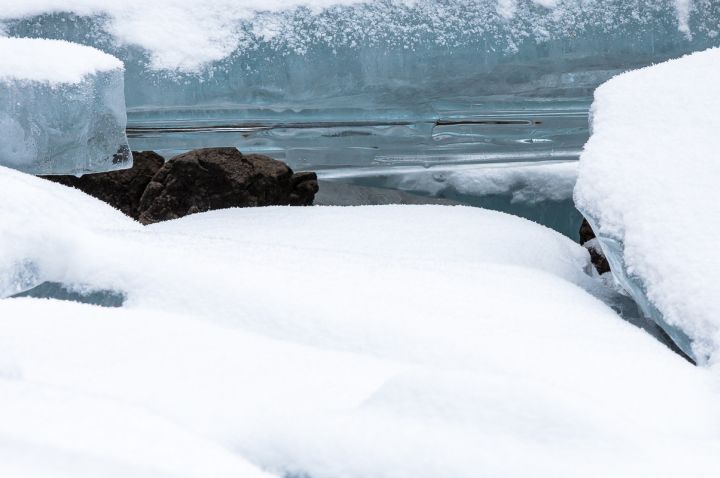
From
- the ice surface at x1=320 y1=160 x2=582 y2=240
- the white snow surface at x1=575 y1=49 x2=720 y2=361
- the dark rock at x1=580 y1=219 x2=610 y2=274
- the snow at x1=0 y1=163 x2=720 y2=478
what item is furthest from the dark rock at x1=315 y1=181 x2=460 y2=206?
the snow at x1=0 y1=163 x2=720 y2=478

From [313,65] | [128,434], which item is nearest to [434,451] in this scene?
[128,434]

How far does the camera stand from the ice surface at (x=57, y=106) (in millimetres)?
2002

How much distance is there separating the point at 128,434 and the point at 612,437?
17.4 inches

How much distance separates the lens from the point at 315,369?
0.99 metres

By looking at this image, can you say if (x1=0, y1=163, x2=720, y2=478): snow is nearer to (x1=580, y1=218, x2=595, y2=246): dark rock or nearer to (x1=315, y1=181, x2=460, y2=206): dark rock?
(x1=580, y1=218, x2=595, y2=246): dark rock

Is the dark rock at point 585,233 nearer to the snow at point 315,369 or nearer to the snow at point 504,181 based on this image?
the snow at point 504,181

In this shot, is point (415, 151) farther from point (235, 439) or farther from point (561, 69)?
point (235, 439)

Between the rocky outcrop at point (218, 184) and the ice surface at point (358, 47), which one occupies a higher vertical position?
the ice surface at point (358, 47)

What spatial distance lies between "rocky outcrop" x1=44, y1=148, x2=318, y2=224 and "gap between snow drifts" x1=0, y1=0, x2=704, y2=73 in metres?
0.76

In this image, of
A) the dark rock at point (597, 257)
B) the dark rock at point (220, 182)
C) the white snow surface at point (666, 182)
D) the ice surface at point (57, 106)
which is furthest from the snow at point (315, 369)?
the dark rock at point (220, 182)

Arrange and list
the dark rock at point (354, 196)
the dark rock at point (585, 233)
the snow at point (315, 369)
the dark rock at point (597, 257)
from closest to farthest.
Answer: the snow at point (315, 369) → the dark rock at point (597, 257) → the dark rock at point (585, 233) → the dark rock at point (354, 196)

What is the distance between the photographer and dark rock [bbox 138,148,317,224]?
3.08m

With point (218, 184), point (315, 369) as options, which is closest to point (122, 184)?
point (218, 184)

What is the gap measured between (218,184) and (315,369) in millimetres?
2158
